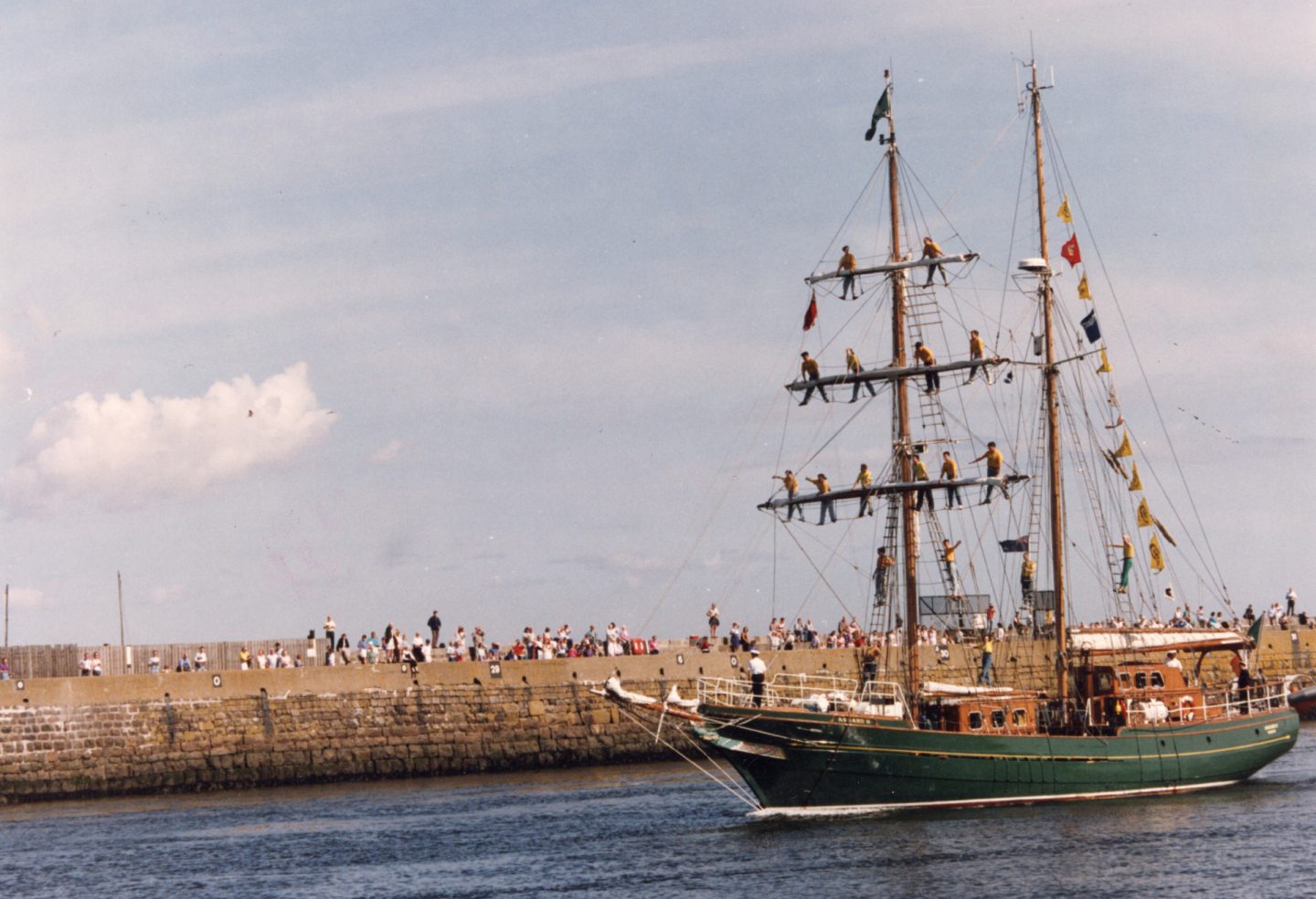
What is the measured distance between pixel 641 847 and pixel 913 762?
7634mm

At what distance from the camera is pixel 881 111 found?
4894 centimetres

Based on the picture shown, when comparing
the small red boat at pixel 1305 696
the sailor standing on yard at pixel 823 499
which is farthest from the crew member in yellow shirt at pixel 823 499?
the small red boat at pixel 1305 696

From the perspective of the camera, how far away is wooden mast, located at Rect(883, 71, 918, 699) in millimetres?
47312

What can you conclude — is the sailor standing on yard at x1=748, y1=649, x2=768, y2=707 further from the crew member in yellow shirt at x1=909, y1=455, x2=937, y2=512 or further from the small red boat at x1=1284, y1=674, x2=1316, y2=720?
the small red boat at x1=1284, y1=674, x2=1316, y2=720

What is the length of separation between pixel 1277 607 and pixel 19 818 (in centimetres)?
4984

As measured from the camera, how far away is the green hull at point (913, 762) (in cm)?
4194

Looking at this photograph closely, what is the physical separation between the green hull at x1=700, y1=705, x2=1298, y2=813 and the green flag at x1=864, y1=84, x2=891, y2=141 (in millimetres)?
16371

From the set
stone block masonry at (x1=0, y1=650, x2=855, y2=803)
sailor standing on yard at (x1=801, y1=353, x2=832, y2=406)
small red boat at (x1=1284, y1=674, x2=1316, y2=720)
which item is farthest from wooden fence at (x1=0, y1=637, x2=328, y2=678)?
small red boat at (x1=1284, y1=674, x2=1316, y2=720)

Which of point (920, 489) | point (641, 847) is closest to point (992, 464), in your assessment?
point (920, 489)

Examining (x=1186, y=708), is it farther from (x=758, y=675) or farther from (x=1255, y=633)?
(x=758, y=675)

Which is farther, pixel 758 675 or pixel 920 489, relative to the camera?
pixel 920 489

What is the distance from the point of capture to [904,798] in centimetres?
4272

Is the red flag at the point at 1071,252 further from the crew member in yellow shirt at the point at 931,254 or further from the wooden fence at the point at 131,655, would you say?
the wooden fence at the point at 131,655

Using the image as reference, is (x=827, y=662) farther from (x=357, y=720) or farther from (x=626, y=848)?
(x=626, y=848)
